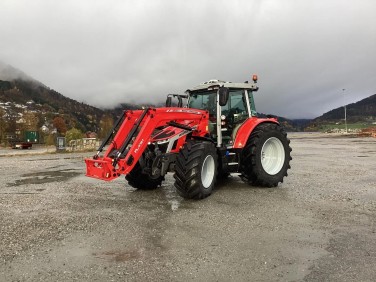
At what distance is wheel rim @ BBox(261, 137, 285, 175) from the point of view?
29.5 ft

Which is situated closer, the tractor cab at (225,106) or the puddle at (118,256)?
the puddle at (118,256)

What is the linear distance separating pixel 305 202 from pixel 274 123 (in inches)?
121

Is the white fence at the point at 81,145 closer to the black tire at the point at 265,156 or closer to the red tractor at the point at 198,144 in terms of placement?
the red tractor at the point at 198,144

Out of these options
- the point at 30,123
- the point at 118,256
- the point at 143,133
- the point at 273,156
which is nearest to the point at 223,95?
the point at 143,133

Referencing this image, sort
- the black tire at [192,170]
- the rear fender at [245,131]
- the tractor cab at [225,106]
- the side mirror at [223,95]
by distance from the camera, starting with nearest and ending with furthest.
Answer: the black tire at [192,170] → the side mirror at [223,95] → the rear fender at [245,131] → the tractor cab at [225,106]

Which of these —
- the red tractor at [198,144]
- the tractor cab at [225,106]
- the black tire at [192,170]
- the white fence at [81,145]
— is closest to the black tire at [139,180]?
the red tractor at [198,144]

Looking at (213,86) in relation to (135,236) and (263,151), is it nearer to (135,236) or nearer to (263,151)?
(263,151)

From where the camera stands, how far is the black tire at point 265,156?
8234 millimetres

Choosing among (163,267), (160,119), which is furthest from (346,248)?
(160,119)

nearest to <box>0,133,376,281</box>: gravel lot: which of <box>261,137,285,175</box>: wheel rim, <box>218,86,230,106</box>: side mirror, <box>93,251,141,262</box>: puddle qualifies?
<box>93,251,141,262</box>: puddle

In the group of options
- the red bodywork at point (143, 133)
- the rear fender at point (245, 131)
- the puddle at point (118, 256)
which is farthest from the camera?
the rear fender at point (245, 131)

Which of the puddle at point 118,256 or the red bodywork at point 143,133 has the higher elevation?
the red bodywork at point 143,133

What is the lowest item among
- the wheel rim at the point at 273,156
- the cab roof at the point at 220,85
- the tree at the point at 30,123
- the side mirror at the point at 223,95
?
the wheel rim at the point at 273,156

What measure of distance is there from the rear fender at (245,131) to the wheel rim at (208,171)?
3.26ft
